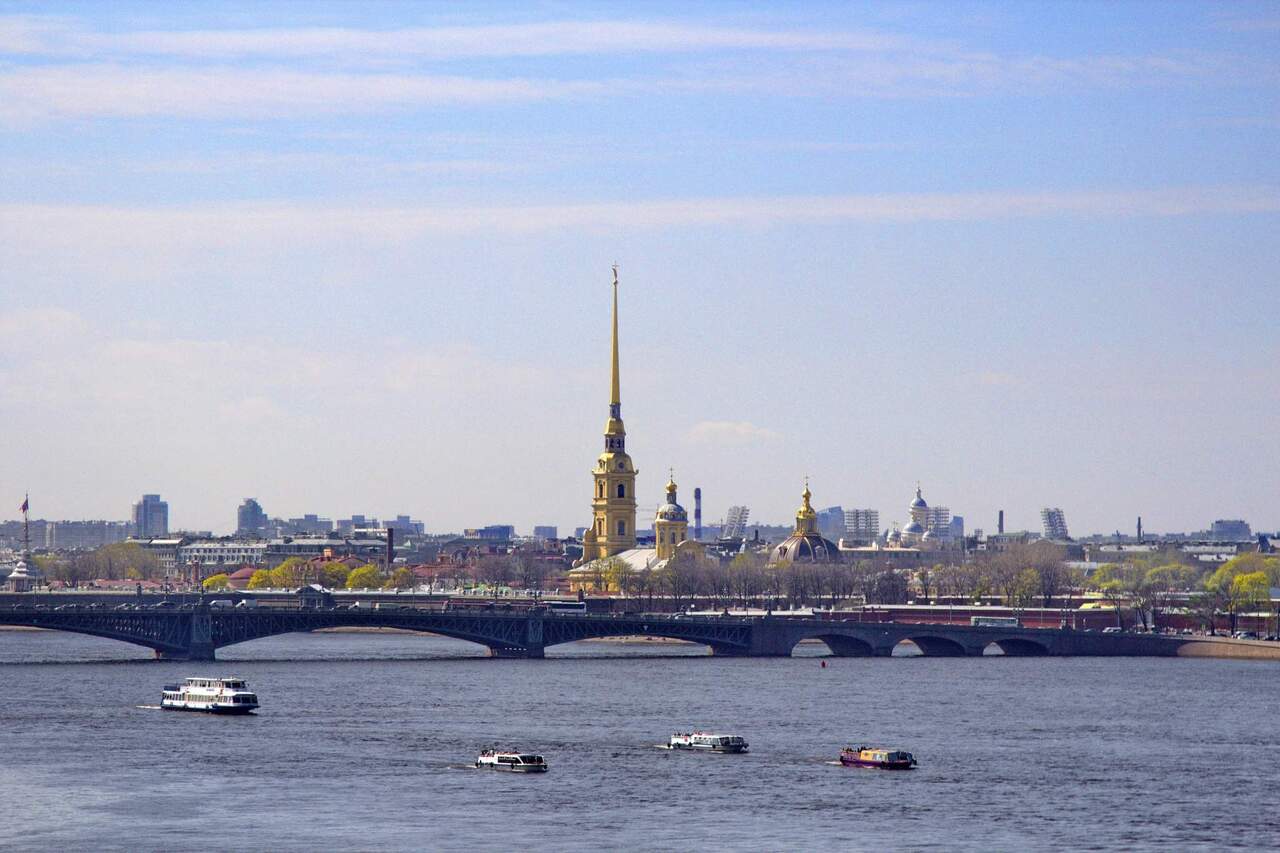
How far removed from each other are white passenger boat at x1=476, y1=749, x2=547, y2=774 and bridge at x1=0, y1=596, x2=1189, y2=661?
43.9 meters

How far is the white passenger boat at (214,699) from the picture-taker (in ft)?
282

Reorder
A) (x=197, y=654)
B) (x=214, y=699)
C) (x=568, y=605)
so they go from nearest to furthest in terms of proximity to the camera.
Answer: (x=214, y=699) → (x=197, y=654) → (x=568, y=605)

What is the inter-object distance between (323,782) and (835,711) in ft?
91.8

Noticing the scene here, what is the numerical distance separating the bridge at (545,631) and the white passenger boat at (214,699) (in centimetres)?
2202

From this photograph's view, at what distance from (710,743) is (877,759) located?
6048mm

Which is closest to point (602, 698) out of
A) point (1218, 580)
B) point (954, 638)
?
point (954, 638)

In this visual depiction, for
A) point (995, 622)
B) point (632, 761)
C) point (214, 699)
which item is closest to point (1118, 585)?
point (995, 622)

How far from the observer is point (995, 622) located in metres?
150

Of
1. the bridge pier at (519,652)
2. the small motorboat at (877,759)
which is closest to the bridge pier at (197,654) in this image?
the bridge pier at (519,652)

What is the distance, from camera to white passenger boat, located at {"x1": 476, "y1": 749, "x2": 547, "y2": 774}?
68.0 metres

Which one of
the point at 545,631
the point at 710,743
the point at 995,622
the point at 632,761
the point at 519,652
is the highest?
the point at 995,622

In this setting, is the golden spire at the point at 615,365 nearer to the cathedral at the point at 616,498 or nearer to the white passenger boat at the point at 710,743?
the cathedral at the point at 616,498

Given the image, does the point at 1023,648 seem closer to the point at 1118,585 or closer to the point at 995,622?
the point at 995,622

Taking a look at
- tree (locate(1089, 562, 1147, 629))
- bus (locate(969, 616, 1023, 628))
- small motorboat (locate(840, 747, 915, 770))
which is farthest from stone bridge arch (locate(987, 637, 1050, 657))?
small motorboat (locate(840, 747, 915, 770))
